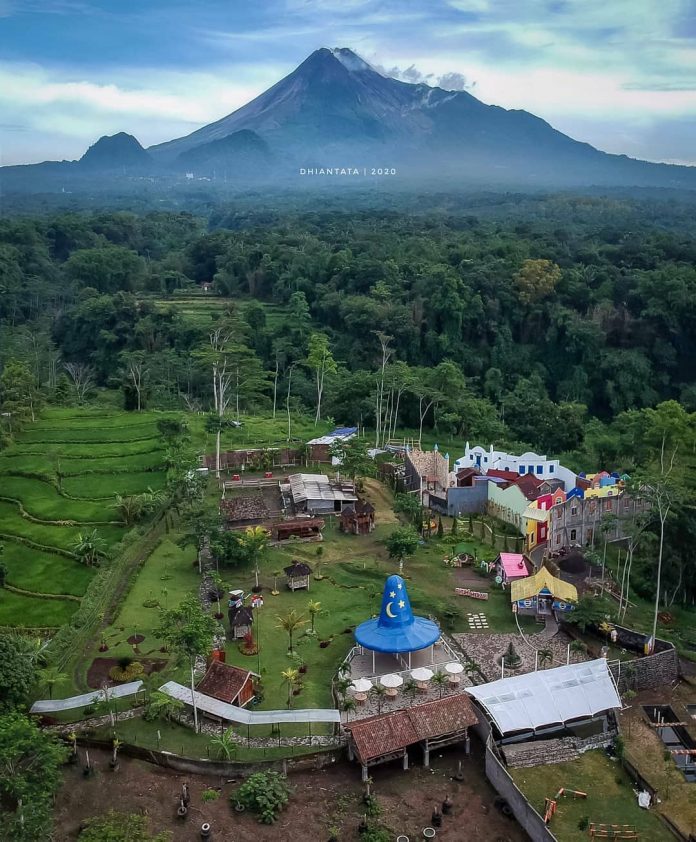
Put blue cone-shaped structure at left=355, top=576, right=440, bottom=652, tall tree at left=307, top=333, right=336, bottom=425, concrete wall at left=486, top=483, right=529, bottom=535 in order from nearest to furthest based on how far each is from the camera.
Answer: blue cone-shaped structure at left=355, top=576, right=440, bottom=652 < concrete wall at left=486, top=483, right=529, bottom=535 < tall tree at left=307, top=333, right=336, bottom=425

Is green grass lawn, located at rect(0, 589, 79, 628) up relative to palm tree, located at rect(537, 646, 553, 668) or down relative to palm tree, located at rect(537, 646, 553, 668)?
down

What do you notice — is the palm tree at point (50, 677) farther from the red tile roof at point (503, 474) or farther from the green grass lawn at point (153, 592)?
the red tile roof at point (503, 474)

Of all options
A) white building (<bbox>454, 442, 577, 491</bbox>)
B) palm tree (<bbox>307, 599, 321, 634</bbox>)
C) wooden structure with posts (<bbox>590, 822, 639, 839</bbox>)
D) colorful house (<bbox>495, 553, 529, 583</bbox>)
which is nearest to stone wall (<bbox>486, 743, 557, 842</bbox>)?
wooden structure with posts (<bbox>590, 822, 639, 839</bbox>)

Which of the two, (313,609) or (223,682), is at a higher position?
(313,609)

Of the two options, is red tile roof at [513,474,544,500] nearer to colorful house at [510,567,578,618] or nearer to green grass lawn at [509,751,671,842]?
colorful house at [510,567,578,618]

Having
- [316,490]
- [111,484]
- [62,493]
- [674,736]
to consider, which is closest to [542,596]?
[674,736]

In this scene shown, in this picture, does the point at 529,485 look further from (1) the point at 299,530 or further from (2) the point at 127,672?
(2) the point at 127,672
